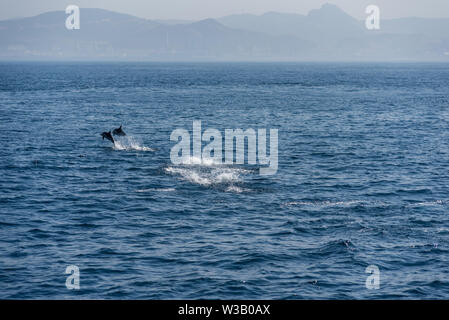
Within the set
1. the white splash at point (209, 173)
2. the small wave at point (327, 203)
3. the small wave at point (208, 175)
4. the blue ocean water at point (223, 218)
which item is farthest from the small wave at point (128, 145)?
the small wave at point (327, 203)

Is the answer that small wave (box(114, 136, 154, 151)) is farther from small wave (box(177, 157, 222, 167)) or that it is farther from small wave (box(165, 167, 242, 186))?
small wave (box(165, 167, 242, 186))

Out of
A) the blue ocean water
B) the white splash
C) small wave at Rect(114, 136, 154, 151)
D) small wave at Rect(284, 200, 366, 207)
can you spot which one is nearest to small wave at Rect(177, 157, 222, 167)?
the white splash

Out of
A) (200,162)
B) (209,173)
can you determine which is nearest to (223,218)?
(209,173)

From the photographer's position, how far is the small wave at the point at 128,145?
209 ft

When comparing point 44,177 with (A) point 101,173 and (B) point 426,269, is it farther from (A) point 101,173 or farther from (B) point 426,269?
(B) point 426,269

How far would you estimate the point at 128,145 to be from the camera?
65875mm

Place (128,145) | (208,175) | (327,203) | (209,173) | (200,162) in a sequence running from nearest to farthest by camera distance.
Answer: (327,203) → (208,175) → (209,173) → (200,162) → (128,145)

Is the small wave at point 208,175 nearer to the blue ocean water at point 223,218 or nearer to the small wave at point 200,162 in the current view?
the blue ocean water at point 223,218

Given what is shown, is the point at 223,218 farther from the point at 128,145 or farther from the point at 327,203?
the point at 128,145

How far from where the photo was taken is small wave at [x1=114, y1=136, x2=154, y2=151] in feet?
209

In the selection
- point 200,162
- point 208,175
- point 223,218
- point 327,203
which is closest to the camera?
point 223,218

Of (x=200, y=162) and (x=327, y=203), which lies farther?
(x=200, y=162)

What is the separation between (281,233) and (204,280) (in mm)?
8325

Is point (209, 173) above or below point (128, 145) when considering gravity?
below
